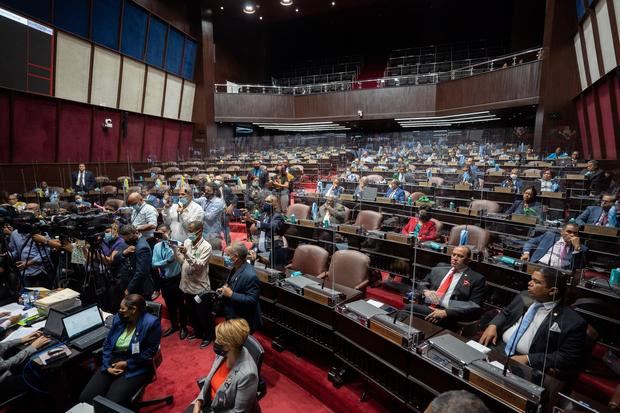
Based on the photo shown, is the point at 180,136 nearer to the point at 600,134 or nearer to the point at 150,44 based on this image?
the point at 150,44

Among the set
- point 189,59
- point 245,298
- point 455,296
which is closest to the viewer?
point 245,298

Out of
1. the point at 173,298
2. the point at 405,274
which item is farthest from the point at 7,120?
the point at 405,274

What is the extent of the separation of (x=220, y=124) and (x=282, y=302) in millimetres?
15231

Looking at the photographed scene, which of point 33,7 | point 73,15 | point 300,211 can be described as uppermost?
point 73,15

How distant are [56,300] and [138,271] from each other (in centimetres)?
70

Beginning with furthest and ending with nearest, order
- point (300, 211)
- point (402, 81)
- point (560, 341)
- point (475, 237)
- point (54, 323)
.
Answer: point (402, 81) < point (300, 211) < point (475, 237) < point (54, 323) < point (560, 341)

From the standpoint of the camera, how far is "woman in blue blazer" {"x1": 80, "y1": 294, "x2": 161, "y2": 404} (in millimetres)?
2498

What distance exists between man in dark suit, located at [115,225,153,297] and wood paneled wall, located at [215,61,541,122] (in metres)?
12.3

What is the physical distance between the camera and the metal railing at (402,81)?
1159cm

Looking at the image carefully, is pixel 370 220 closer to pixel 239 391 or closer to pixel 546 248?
pixel 546 248

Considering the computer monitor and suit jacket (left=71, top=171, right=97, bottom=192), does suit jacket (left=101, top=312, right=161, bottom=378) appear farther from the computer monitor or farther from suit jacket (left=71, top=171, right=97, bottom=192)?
suit jacket (left=71, top=171, right=97, bottom=192)

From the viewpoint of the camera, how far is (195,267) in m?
3.45

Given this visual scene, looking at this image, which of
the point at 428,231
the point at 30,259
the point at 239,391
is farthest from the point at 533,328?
the point at 30,259

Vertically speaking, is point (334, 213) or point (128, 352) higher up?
point (334, 213)
